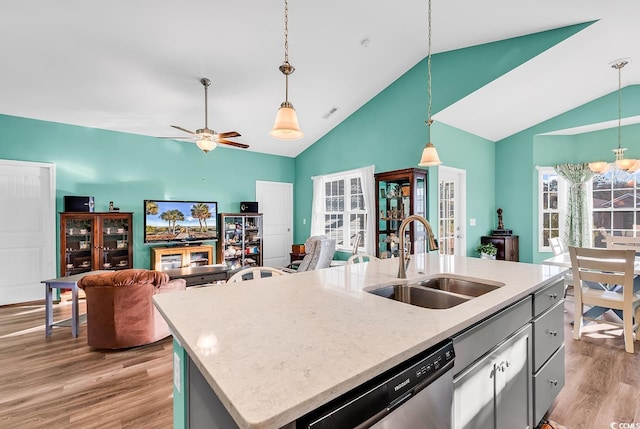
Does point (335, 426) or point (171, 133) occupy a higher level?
point (171, 133)

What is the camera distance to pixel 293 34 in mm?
3443

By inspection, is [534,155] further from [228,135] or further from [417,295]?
[228,135]

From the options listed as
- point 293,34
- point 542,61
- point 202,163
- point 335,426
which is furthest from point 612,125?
point 202,163

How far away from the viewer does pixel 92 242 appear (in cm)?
476

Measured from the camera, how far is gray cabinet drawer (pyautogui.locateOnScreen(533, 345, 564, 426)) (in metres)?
1.69

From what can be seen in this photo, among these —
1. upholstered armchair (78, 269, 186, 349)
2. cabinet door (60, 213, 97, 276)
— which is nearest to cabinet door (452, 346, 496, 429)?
upholstered armchair (78, 269, 186, 349)

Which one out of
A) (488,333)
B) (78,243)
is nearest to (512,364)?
(488,333)

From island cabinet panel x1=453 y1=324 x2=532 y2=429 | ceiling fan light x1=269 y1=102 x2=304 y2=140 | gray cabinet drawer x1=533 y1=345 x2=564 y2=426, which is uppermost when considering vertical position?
ceiling fan light x1=269 y1=102 x2=304 y2=140

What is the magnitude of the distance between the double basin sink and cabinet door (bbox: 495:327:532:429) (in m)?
0.29

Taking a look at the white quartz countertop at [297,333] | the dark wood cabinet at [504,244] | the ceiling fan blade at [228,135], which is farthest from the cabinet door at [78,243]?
the dark wood cabinet at [504,244]

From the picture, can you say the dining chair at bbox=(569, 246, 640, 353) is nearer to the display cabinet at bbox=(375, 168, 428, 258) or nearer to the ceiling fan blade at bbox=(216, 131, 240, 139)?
the display cabinet at bbox=(375, 168, 428, 258)

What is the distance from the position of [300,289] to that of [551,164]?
5.84m

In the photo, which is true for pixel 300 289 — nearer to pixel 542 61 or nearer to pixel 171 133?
pixel 542 61

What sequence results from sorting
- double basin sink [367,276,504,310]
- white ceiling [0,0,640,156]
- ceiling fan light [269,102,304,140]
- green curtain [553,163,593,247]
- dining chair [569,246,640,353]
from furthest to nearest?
green curtain [553,163,593,247] → white ceiling [0,0,640,156] → dining chair [569,246,640,353] → ceiling fan light [269,102,304,140] → double basin sink [367,276,504,310]
